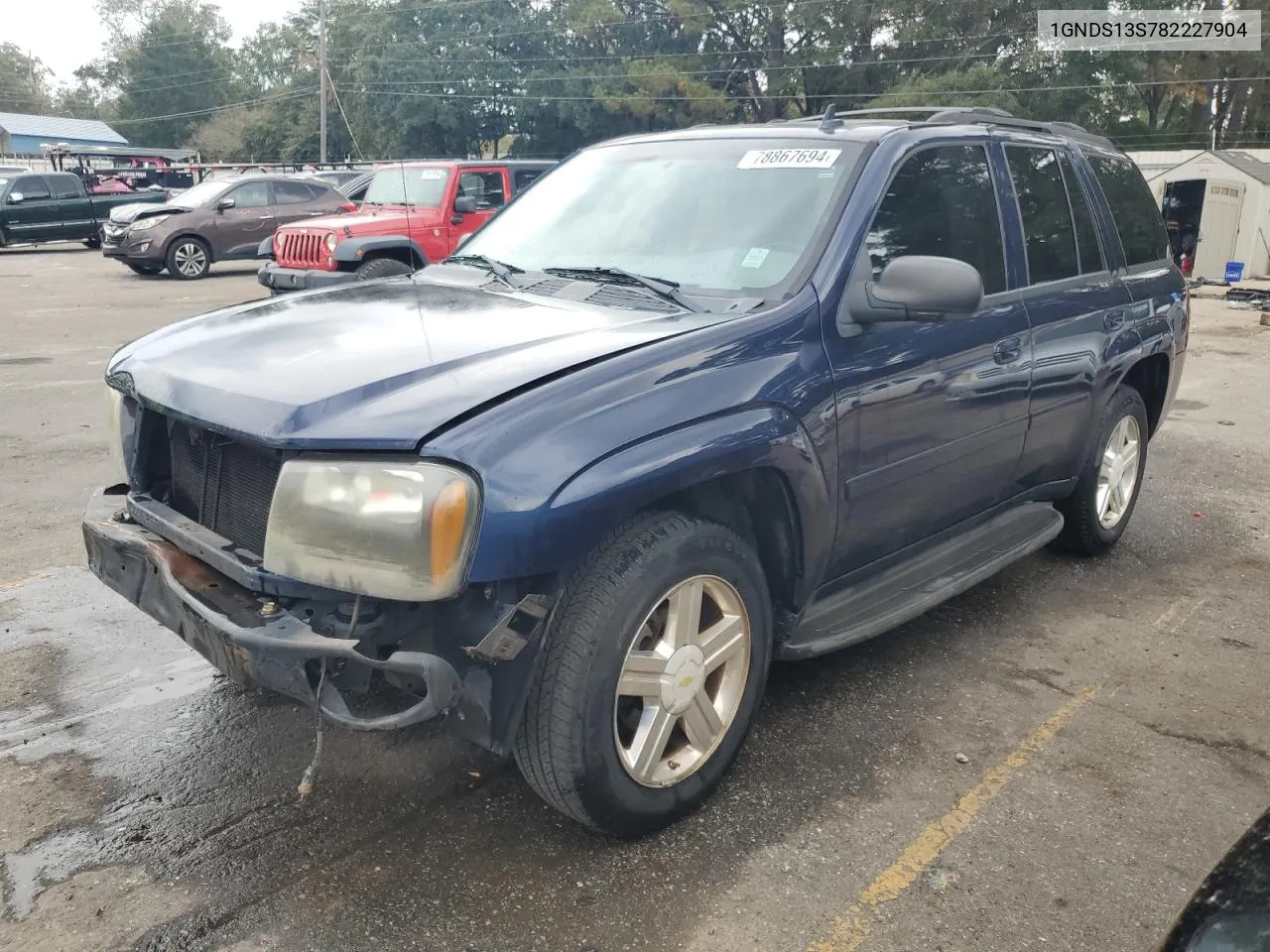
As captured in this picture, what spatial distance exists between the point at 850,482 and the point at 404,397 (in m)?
1.41

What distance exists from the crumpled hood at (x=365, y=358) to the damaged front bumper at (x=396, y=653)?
0.41 m

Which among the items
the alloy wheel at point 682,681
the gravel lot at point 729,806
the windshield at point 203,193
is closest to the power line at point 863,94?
the windshield at point 203,193

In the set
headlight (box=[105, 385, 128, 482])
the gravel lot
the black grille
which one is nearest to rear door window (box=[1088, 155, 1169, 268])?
the gravel lot

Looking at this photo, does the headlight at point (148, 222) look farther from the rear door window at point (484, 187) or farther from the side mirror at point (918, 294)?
the side mirror at point (918, 294)

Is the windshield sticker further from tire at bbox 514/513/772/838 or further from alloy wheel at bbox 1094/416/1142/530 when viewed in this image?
alloy wheel at bbox 1094/416/1142/530

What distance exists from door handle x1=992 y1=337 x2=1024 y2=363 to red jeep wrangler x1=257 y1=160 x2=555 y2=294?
26.3 feet

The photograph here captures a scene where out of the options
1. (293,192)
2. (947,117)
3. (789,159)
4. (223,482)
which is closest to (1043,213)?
(947,117)

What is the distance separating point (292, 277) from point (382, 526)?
10147mm

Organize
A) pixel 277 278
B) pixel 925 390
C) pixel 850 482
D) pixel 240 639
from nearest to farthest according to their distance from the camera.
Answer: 1. pixel 240 639
2. pixel 850 482
3. pixel 925 390
4. pixel 277 278

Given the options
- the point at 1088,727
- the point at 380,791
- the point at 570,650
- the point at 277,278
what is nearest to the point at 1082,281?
the point at 1088,727

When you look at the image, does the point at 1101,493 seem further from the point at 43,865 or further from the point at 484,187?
the point at 484,187

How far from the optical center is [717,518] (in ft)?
9.71

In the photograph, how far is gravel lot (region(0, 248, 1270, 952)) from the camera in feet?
8.43

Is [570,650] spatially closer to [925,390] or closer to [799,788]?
[799,788]
